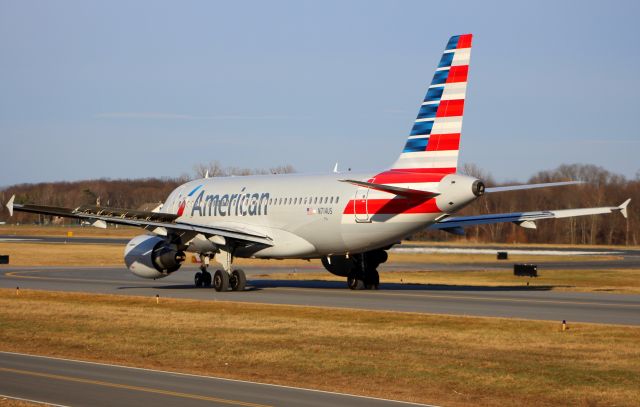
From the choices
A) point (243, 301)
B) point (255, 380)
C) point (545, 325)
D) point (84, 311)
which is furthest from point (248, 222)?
point (255, 380)

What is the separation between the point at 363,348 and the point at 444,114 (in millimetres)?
14263

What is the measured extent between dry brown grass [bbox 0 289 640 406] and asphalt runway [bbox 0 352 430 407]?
94 centimetres

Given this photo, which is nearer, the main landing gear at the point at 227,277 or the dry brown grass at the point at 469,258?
the main landing gear at the point at 227,277

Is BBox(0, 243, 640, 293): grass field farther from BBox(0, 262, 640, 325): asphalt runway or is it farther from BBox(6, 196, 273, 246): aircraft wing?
BBox(6, 196, 273, 246): aircraft wing

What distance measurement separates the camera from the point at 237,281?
43031mm

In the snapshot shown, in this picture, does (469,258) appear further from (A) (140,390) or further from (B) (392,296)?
(A) (140,390)

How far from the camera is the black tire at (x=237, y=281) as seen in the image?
43000mm

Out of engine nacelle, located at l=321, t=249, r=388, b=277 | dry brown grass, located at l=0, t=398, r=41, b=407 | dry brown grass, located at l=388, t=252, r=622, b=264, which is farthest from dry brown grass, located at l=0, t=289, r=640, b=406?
dry brown grass, located at l=388, t=252, r=622, b=264

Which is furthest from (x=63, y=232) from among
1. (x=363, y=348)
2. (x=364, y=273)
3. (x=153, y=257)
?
(x=363, y=348)

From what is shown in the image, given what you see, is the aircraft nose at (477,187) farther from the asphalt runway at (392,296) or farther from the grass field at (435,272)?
the grass field at (435,272)

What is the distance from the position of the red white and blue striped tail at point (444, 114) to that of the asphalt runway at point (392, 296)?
16.3 feet

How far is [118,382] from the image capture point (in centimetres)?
1970

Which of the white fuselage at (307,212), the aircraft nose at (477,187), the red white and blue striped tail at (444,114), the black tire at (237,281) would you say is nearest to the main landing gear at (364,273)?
the white fuselage at (307,212)

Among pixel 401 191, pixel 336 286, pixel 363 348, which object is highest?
pixel 401 191
